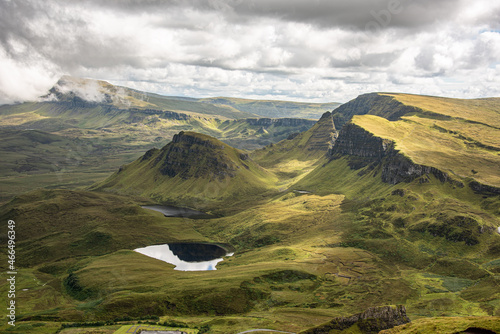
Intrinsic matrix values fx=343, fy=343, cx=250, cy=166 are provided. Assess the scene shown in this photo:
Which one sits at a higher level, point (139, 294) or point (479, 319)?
point (479, 319)

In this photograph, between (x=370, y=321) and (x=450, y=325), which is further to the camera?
(x=370, y=321)

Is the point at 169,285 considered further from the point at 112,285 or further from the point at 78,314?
the point at 78,314

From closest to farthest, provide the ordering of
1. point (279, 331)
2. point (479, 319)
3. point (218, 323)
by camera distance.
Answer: point (479, 319)
point (279, 331)
point (218, 323)

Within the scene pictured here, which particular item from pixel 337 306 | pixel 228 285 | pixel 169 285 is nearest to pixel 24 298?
pixel 169 285

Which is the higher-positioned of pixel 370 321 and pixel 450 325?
pixel 450 325

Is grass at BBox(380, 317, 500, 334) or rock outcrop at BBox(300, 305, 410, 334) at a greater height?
grass at BBox(380, 317, 500, 334)

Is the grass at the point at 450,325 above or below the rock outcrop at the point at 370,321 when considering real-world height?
above

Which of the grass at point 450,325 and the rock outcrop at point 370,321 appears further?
the rock outcrop at point 370,321

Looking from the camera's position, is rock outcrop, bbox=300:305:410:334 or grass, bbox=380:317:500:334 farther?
rock outcrop, bbox=300:305:410:334
